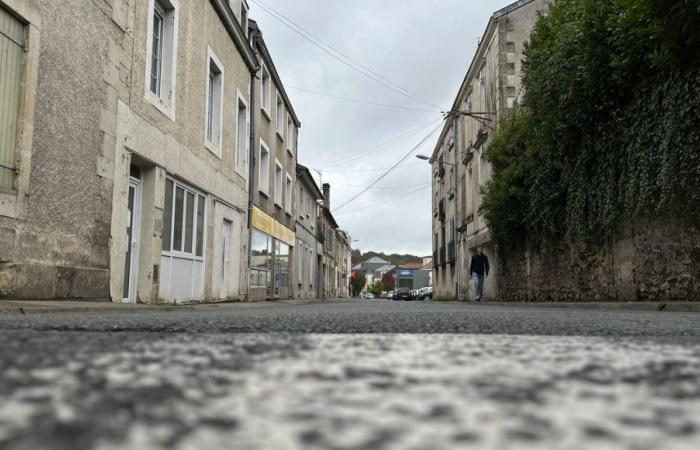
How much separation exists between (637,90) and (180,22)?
7.96 meters

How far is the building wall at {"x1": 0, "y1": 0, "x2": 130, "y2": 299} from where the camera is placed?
5.57 metres

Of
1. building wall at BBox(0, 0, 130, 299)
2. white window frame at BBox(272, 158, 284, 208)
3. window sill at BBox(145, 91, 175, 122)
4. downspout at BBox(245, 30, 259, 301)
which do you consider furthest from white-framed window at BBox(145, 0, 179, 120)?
white window frame at BBox(272, 158, 284, 208)

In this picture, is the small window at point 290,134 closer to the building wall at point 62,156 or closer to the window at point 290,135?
the window at point 290,135

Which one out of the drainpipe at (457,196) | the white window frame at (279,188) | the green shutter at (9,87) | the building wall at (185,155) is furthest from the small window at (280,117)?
the green shutter at (9,87)

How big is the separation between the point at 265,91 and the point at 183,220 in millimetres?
8397

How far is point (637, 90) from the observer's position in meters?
8.79

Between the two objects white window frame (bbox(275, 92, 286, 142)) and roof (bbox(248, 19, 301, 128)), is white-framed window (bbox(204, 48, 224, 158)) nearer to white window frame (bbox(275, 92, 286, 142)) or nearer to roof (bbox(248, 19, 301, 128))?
roof (bbox(248, 19, 301, 128))

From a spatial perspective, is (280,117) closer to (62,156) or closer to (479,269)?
(479,269)

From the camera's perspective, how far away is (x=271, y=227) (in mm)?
17531

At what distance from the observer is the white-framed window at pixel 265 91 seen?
55.5 feet

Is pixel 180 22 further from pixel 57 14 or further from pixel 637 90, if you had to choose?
pixel 637 90

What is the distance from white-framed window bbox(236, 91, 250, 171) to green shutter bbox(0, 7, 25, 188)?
8612 mm

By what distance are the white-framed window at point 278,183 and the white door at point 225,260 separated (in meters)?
5.33

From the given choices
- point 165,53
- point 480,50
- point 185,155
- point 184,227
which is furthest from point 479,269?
point 165,53
